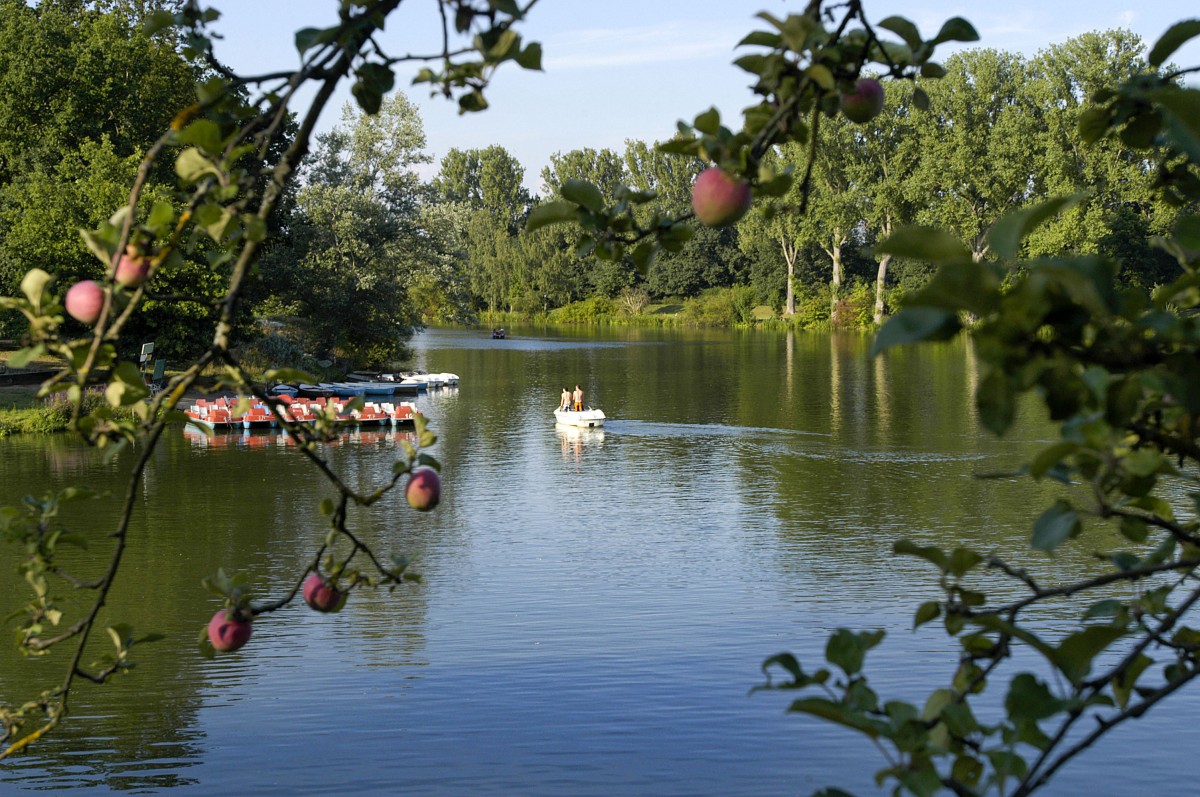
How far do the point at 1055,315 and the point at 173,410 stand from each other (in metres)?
1.51

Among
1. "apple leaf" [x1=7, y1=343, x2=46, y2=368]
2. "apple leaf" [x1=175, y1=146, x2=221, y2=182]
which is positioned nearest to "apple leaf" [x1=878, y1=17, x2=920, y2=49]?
"apple leaf" [x1=175, y1=146, x2=221, y2=182]

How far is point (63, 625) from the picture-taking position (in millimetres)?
11070

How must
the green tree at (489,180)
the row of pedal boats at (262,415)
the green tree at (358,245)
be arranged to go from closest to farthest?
1. the row of pedal boats at (262,415)
2. the green tree at (358,245)
3. the green tree at (489,180)

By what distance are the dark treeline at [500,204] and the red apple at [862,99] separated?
205 mm

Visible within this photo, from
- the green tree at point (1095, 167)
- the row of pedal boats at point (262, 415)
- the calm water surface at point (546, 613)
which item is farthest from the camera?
the green tree at point (1095, 167)

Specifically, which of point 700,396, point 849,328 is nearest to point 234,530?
point 700,396

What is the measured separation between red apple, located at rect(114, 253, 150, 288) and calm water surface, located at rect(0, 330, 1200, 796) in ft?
2.98

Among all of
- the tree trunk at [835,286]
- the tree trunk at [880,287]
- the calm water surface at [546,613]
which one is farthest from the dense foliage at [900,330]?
the tree trunk at [835,286]

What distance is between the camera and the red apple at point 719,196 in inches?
75.1

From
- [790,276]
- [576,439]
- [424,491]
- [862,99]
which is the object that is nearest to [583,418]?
[576,439]

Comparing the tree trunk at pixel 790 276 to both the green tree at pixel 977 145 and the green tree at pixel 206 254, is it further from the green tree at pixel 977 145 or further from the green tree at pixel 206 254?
the green tree at pixel 206 254

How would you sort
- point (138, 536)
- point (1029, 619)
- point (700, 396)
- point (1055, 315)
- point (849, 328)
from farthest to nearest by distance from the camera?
point (849, 328)
point (700, 396)
point (138, 536)
point (1029, 619)
point (1055, 315)

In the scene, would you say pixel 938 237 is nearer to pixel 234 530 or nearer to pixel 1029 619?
pixel 1029 619

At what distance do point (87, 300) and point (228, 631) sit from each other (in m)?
0.89
